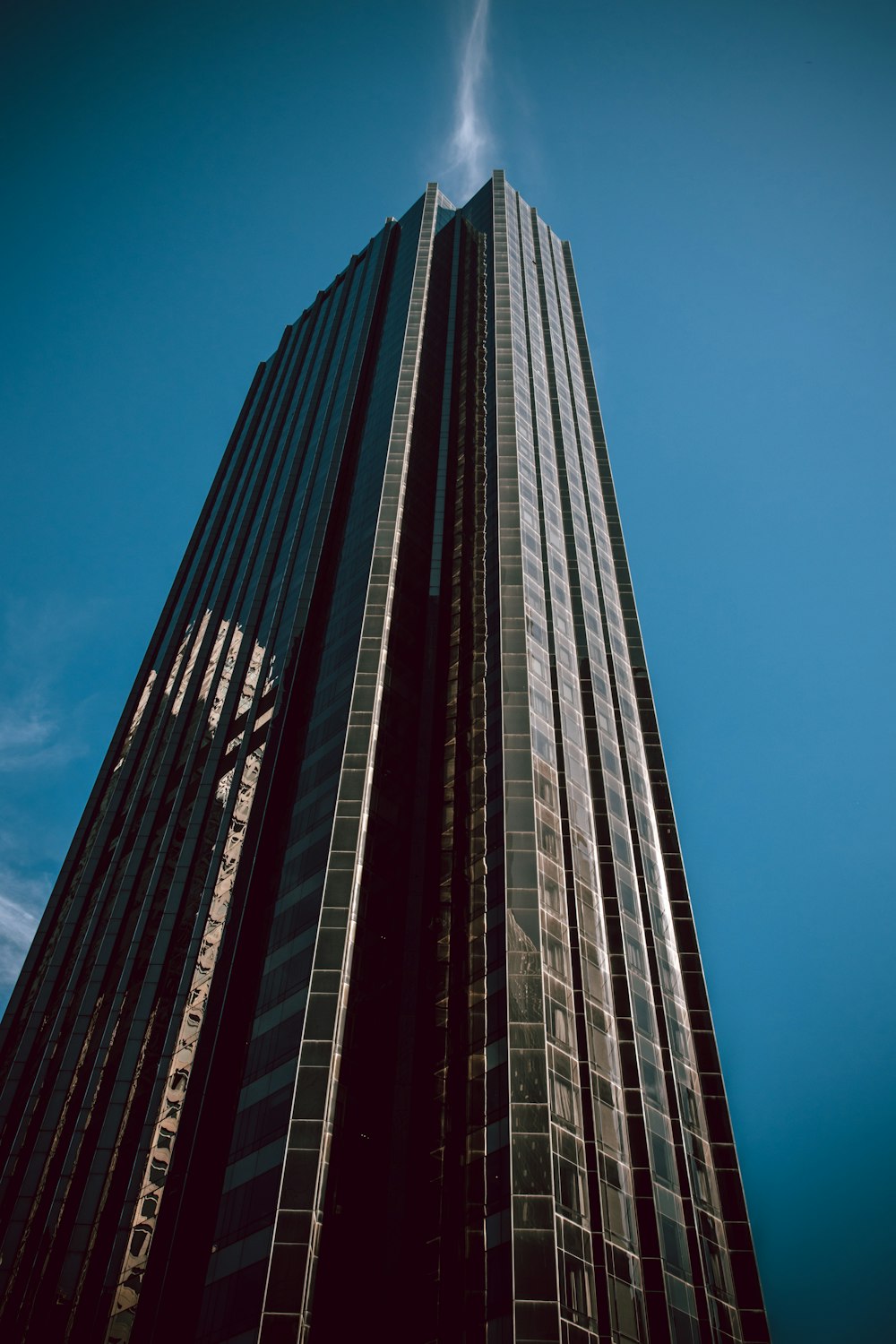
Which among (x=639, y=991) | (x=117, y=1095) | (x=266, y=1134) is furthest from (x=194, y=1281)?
(x=639, y=991)

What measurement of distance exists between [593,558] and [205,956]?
42441 millimetres

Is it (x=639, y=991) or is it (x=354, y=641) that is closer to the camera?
(x=639, y=991)

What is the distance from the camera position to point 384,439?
84250mm

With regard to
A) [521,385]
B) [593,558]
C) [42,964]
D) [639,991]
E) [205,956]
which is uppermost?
[521,385]

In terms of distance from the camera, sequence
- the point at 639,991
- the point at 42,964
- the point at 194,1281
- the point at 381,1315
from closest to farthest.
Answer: the point at 381,1315 → the point at 194,1281 → the point at 639,991 → the point at 42,964

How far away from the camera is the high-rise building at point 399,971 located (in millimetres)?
40375

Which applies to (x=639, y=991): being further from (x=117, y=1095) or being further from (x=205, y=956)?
(x=117, y=1095)

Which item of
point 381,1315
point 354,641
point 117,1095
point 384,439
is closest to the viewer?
point 381,1315

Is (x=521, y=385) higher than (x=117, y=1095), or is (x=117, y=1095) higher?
(x=521, y=385)

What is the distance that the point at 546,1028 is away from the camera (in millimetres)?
43812

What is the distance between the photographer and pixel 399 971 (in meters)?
51.6

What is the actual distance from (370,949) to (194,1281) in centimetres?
1591

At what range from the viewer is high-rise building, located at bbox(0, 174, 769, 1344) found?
1590 inches

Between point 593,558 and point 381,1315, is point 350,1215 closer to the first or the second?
point 381,1315
